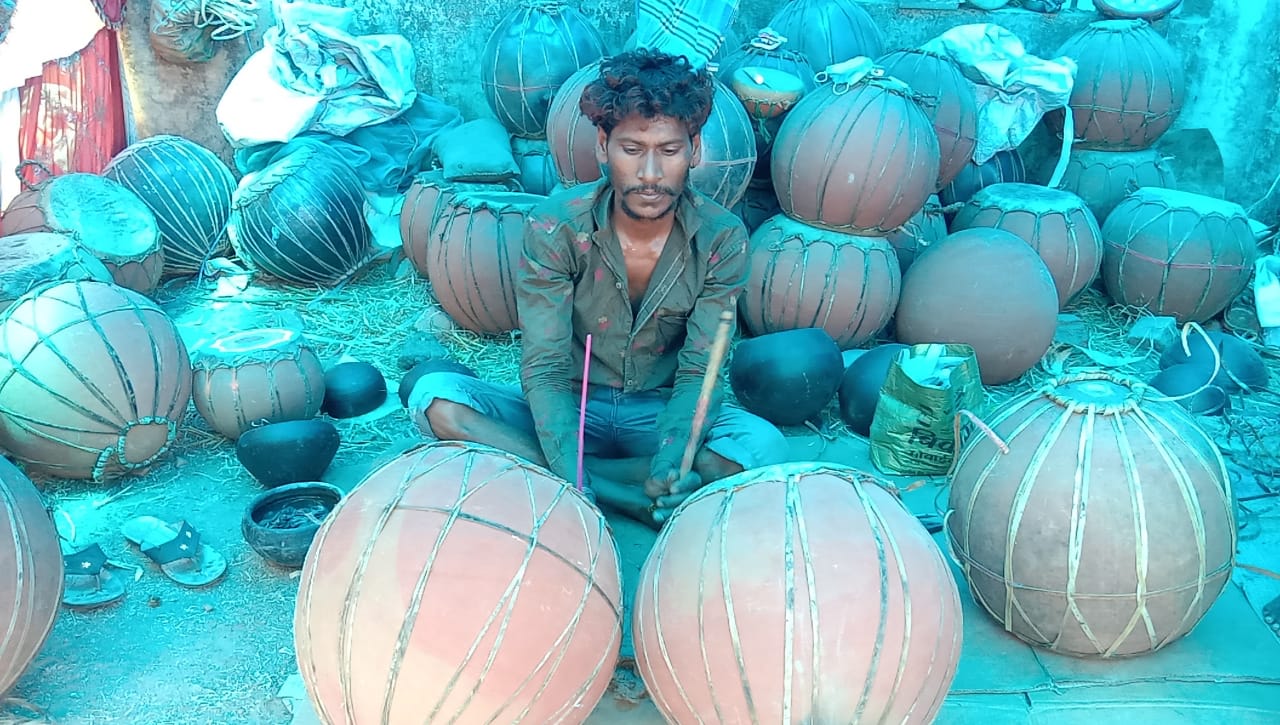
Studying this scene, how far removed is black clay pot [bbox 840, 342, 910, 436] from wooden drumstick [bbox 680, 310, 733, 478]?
36.9 inches

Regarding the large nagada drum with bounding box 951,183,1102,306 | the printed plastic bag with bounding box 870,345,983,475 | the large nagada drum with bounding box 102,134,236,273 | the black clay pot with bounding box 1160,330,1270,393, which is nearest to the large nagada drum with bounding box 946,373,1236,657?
the printed plastic bag with bounding box 870,345,983,475

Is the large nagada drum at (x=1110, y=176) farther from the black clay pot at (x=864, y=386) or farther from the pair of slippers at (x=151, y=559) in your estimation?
the pair of slippers at (x=151, y=559)

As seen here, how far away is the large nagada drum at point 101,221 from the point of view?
13.8 ft

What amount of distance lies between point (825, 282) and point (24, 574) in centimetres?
292

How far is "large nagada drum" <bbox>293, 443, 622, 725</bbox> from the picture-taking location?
182 centimetres

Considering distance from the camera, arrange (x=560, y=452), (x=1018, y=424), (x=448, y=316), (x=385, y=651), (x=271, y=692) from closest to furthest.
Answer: (x=385, y=651) → (x=271, y=692) → (x=1018, y=424) → (x=560, y=452) → (x=448, y=316)

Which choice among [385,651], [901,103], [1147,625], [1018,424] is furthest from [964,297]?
[385,651]

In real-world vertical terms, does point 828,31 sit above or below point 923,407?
above

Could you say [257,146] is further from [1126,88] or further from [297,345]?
[1126,88]

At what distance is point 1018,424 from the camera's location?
98.0 inches

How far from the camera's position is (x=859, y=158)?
393 centimetres

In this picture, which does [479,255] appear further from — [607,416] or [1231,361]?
[1231,361]

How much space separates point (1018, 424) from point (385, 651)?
162cm

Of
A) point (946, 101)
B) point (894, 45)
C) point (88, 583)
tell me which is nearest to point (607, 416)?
point (88, 583)
